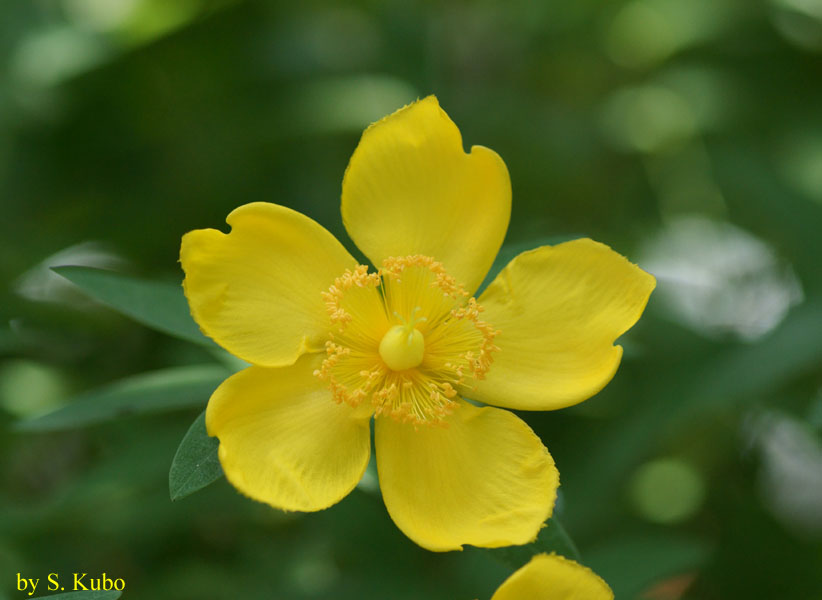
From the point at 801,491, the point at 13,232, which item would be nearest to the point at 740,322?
the point at 801,491

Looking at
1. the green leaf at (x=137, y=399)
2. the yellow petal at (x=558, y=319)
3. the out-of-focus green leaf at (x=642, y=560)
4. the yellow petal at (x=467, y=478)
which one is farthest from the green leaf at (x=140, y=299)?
the out-of-focus green leaf at (x=642, y=560)

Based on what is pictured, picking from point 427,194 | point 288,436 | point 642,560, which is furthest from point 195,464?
point 642,560

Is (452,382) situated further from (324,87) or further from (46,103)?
(46,103)

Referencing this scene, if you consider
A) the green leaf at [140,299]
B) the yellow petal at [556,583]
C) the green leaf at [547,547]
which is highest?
the green leaf at [140,299]

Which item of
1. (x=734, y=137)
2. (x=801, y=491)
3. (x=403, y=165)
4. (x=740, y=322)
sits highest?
(x=403, y=165)

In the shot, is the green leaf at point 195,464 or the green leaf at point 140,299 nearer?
the green leaf at point 195,464

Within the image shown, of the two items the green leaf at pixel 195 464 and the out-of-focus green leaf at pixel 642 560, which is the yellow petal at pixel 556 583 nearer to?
the green leaf at pixel 195 464

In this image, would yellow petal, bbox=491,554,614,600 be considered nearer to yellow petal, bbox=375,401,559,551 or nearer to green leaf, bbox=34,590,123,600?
yellow petal, bbox=375,401,559,551
